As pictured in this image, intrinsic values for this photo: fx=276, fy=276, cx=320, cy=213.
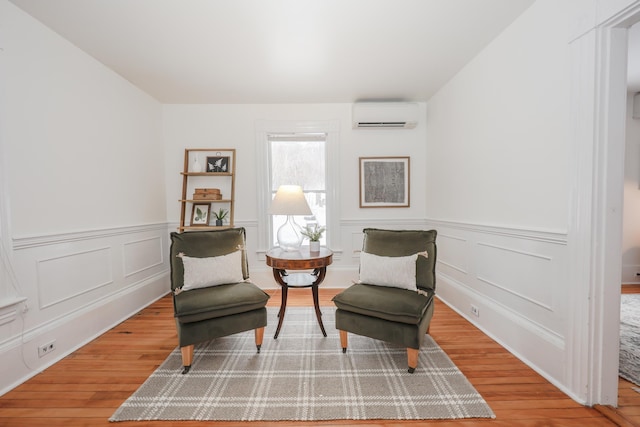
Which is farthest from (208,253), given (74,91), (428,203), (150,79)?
(428,203)

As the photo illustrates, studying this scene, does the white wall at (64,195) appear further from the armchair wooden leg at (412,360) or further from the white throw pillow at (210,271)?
the armchair wooden leg at (412,360)

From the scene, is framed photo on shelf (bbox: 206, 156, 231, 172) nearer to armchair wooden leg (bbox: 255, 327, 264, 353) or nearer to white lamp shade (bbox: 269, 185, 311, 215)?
white lamp shade (bbox: 269, 185, 311, 215)

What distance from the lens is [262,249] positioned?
392 cm

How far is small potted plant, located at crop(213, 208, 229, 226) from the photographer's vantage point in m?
3.71

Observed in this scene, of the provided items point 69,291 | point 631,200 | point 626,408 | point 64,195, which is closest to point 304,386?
point 626,408

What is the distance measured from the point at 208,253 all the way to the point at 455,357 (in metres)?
2.22

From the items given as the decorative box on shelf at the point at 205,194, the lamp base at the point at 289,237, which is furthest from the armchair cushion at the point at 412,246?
the decorative box on shelf at the point at 205,194

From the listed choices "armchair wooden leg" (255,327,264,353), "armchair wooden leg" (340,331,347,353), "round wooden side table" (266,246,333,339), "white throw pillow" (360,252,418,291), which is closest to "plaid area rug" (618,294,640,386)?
"white throw pillow" (360,252,418,291)

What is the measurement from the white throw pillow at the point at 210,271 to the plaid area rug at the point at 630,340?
2.92 meters

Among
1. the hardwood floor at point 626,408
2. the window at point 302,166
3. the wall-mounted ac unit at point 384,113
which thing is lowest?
the hardwood floor at point 626,408

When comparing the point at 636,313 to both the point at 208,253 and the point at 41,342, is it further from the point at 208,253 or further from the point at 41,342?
the point at 41,342

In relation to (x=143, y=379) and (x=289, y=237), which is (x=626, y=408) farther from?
(x=143, y=379)

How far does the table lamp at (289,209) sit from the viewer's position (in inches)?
104

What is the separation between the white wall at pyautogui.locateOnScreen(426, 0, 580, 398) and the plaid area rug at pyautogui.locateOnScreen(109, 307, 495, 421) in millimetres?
645
